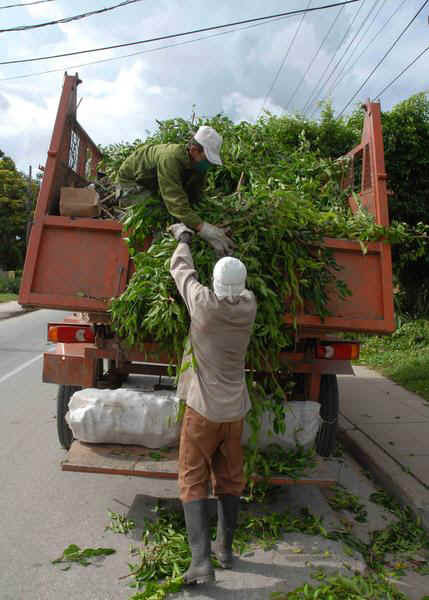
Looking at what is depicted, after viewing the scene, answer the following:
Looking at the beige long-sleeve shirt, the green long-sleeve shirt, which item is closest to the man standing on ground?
the beige long-sleeve shirt

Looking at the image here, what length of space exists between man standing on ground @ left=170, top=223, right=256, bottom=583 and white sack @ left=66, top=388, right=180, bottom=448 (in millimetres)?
509

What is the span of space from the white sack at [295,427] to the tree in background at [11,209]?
119ft

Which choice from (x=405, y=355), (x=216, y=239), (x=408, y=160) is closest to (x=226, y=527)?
(x=216, y=239)

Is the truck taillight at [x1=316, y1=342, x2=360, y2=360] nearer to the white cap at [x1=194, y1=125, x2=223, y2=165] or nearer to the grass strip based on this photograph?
the white cap at [x1=194, y1=125, x2=223, y2=165]

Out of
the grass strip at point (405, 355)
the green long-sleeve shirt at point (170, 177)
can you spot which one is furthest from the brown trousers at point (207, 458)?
the grass strip at point (405, 355)

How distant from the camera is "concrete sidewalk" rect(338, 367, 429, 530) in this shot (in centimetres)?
465

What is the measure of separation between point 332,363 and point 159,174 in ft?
6.62

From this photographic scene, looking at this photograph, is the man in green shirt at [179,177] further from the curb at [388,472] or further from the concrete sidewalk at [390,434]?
the concrete sidewalk at [390,434]

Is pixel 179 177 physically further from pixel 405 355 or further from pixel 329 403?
pixel 405 355

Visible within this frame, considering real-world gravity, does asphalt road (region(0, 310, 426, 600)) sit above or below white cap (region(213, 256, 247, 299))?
below

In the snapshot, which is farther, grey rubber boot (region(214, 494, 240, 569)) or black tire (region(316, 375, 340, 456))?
black tire (region(316, 375, 340, 456))

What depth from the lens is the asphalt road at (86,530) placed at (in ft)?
10.2

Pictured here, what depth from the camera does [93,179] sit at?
17.8 ft

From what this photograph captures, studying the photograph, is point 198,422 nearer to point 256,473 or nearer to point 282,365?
point 256,473
